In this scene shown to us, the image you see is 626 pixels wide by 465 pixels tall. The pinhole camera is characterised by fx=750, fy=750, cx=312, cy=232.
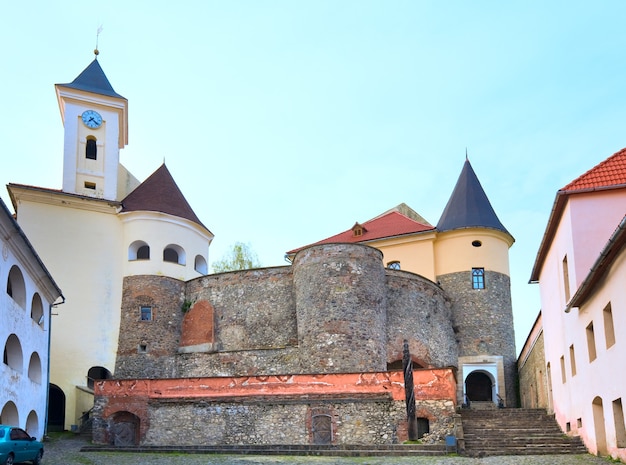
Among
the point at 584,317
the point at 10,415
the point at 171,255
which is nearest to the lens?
the point at 584,317

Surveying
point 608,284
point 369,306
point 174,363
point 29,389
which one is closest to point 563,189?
point 608,284

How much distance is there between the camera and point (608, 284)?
52.5 ft

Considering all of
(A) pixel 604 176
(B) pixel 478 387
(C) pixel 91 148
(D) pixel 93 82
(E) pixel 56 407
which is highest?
(D) pixel 93 82

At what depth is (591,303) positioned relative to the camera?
1784 centimetres

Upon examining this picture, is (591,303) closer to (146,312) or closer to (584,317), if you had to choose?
(584,317)

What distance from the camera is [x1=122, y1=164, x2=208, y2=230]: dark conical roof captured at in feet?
117

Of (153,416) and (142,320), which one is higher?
(142,320)

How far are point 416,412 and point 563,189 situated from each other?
8603 mm

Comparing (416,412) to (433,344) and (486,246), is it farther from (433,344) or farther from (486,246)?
(486,246)

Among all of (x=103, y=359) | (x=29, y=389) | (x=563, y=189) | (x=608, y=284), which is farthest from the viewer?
(x=103, y=359)

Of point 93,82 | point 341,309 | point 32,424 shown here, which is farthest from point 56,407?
point 93,82

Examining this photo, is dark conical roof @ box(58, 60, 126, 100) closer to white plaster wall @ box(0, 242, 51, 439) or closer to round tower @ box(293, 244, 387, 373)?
round tower @ box(293, 244, 387, 373)

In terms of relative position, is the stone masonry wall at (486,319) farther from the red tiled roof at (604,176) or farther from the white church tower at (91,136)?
the white church tower at (91,136)

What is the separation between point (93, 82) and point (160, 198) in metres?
7.20
